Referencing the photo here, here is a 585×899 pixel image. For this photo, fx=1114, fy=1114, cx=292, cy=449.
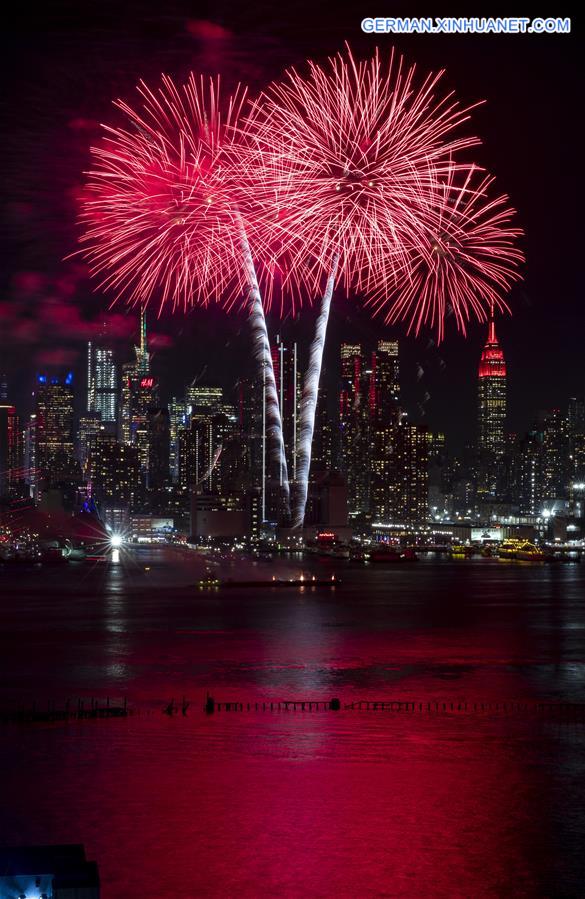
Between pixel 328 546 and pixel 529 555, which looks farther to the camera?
pixel 328 546

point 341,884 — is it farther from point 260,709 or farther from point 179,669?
→ point 179,669

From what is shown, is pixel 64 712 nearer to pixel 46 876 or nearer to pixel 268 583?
pixel 46 876

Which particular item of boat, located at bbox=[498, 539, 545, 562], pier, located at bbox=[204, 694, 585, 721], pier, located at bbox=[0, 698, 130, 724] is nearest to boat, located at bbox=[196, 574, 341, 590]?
boat, located at bbox=[498, 539, 545, 562]

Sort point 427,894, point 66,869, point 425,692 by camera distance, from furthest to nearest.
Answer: point 425,692 → point 427,894 → point 66,869

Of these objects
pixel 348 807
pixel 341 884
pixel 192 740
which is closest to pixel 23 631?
pixel 192 740

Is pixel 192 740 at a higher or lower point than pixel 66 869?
lower

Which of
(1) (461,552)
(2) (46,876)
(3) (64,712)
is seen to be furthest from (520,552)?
(2) (46,876)

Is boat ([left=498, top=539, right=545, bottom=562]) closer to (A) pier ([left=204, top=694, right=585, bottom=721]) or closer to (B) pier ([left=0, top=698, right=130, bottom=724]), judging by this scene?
(A) pier ([left=204, top=694, right=585, bottom=721])

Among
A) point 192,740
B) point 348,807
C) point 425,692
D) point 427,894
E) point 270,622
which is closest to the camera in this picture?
point 427,894
